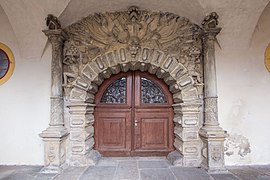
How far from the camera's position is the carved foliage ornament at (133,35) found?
10.7ft

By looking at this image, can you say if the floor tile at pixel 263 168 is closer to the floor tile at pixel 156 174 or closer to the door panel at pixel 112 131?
the floor tile at pixel 156 174

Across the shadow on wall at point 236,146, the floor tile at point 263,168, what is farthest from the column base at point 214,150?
the floor tile at point 263,168

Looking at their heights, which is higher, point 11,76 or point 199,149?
point 11,76

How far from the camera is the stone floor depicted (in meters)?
2.68

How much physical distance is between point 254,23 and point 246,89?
1.03 meters

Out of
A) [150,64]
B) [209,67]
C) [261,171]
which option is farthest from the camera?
[150,64]

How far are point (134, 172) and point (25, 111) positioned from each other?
2.00 metres

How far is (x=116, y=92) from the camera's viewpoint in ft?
12.1

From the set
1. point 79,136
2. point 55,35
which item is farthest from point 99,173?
point 55,35

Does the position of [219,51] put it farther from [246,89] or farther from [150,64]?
[150,64]

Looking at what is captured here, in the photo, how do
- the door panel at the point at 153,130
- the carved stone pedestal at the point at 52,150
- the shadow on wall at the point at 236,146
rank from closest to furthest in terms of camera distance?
the carved stone pedestal at the point at 52,150 → the shadow on wall at the point at 236,146 → the door panel at the point at 153,130

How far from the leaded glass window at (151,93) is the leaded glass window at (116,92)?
342 millimetres

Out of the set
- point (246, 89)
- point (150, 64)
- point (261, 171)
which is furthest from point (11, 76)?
point (261, 171)

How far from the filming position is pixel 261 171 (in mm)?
2916
